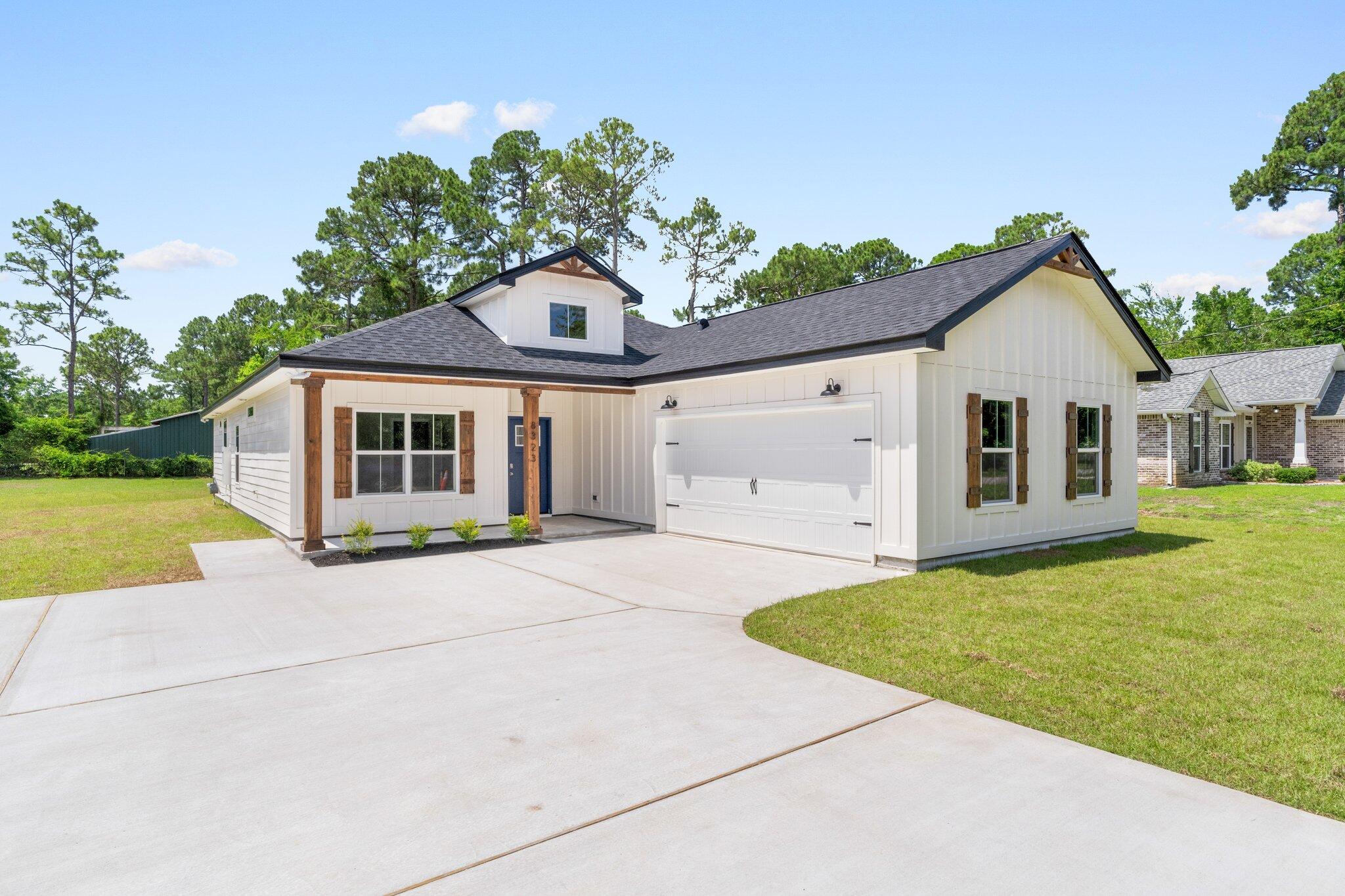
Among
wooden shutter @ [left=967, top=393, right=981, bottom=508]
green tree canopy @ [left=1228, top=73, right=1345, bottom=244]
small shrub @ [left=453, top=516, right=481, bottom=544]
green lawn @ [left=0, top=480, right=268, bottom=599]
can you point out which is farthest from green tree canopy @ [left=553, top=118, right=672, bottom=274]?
green tree canopy @ [left=1228, top=73, right=1345, bottom=244]

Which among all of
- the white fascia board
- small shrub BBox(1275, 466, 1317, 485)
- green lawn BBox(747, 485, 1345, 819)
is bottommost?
green lawn BBox(747, 485, 1345, 819)

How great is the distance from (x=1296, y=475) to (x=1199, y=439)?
11.7 ft

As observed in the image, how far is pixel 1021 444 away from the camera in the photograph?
30.7ft

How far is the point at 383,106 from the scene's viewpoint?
43.2ft

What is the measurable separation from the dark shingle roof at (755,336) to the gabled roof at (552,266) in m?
0.61

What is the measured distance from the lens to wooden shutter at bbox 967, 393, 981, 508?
28.3ft

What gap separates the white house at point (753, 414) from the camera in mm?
8477

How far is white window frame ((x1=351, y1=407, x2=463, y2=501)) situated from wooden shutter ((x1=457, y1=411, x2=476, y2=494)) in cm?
1

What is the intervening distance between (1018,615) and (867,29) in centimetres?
999

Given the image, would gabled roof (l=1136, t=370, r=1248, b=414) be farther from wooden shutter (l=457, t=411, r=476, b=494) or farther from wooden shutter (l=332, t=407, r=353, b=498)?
wooden shutter (l=332, t=407, r=353, b=498)

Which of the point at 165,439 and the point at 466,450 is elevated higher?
the point at 165,439

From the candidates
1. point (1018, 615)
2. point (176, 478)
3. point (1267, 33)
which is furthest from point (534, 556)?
point (176, 478)

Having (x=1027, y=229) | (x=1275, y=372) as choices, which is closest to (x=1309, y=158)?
(x=1027, y=229)

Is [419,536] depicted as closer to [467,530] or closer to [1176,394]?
Result: [467,530]
